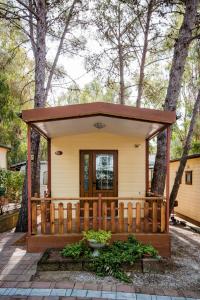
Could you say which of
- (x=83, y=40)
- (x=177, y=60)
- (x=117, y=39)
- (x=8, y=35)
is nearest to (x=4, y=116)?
(x=8, y=35)

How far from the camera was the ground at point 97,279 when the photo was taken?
412 cm

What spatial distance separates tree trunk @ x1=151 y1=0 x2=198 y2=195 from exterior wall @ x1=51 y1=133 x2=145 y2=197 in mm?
439

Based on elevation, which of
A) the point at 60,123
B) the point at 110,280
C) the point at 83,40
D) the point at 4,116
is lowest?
the point at 110,280

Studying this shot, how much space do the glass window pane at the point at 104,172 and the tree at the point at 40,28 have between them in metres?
2.03

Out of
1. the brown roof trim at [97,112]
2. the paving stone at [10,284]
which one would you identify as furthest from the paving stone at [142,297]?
the brown roof trim at [97,112]

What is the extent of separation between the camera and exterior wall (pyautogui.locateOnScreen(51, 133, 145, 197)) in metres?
7.80

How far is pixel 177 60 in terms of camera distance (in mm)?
7953

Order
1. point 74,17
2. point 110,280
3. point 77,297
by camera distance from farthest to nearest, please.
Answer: point 74,17
point 110,280
point 77,297

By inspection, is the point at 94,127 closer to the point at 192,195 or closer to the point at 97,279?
the point at 97,279

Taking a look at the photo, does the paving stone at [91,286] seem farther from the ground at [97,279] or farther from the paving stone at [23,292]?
the paving stone at [23,292]

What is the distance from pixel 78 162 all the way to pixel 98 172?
1.91 feet

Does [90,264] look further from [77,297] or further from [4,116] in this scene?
[4,116]

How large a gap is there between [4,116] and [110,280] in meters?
8.77

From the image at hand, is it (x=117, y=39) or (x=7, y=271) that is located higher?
(x=117, y=39)
